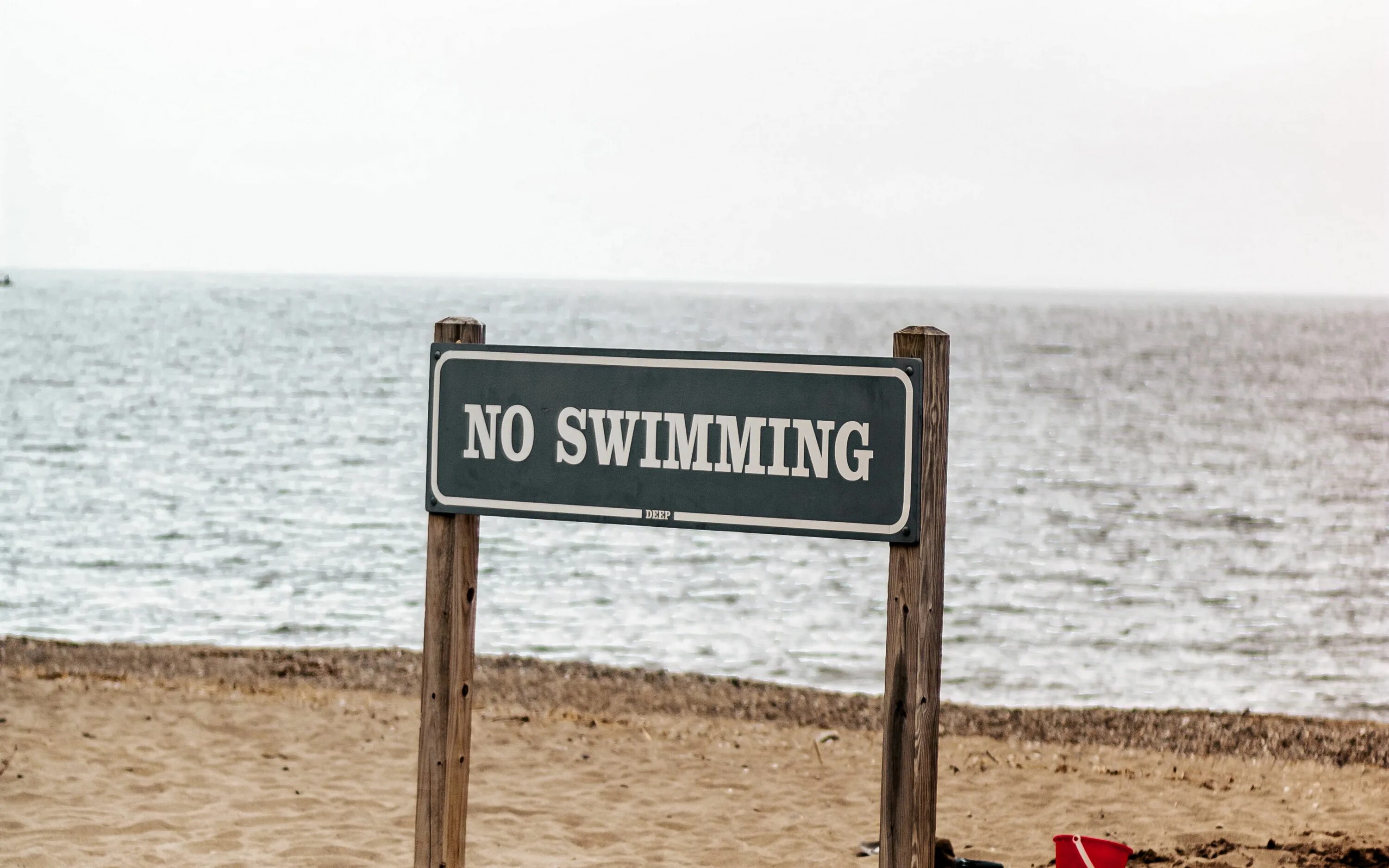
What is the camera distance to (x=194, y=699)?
728 cm

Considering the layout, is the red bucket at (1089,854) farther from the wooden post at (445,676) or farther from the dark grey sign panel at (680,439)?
the wooden post at (445,676)

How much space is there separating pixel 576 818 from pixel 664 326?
9026 centimetres

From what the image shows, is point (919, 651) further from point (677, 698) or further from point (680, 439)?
point (677, 698)

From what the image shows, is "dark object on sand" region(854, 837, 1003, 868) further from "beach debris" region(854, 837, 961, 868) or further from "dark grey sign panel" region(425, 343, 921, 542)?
"dark grey sign panel" region(425, 343, 921, 542)

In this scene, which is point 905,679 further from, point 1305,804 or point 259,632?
point 259,632

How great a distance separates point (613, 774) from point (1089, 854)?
341cm

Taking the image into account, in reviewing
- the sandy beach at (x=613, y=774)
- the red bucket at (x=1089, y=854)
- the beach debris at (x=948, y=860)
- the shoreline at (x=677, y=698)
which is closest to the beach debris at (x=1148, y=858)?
the sandy beach at (x=613, y=774)

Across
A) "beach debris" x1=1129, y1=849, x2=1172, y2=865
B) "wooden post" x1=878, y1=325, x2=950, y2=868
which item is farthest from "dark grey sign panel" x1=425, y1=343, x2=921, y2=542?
"beach debris" x1=1129, y1=849, x2=1172, y2=865

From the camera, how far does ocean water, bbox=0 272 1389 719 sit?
37.8ft

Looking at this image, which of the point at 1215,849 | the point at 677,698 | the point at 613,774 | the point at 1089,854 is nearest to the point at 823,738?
the point at 677,698

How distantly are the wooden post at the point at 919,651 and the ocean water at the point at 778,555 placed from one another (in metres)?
1.08

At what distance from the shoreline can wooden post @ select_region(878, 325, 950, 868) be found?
4.30 m

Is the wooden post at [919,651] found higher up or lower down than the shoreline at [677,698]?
higher up

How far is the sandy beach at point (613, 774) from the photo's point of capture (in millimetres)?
5102
